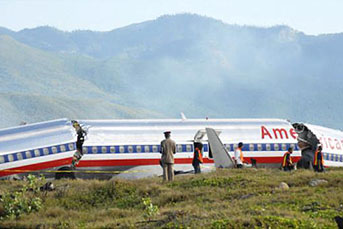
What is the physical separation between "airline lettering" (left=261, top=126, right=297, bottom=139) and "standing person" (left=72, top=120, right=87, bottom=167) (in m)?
10.8

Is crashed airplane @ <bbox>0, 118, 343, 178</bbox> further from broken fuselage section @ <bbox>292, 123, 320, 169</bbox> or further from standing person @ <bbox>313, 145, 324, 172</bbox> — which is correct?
standing person @ <bbox>313, 145, 324, 172</bbox>

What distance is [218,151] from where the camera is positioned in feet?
120

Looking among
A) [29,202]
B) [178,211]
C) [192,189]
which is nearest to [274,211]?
[178,211]

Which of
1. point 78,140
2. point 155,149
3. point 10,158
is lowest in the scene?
point 10,158

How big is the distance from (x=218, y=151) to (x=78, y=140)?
293 inches

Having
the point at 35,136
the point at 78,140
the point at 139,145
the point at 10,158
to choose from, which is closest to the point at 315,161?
the point at 139,145

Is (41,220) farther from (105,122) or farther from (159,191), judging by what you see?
(105,122)

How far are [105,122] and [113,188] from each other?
11.7m

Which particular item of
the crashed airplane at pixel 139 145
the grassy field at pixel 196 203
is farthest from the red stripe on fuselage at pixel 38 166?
the grassy field at pixel 196 203

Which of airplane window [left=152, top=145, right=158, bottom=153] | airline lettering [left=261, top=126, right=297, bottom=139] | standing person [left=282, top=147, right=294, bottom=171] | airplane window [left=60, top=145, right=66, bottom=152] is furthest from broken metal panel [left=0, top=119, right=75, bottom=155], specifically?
airline lettering [left=261, top=126, right=297, bottom=139]

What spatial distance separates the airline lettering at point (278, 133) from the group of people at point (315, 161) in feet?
9.01

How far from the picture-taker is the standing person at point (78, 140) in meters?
37.0

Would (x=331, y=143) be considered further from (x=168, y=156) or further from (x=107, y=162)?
(x=168, y=156)

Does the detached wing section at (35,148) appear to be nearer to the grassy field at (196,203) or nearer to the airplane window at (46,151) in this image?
the airplane window at (46,151)
